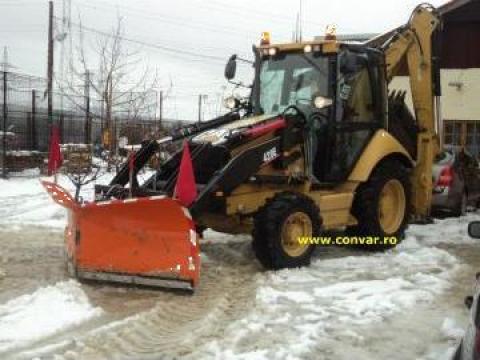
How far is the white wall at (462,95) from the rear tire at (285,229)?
1522 centimetres

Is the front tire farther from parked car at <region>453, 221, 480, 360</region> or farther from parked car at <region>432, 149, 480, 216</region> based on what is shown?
parked car at <region>453, 221, 480, 360</region>

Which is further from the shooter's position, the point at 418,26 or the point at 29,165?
the point at 29,165

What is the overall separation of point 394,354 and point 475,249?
5174 mm

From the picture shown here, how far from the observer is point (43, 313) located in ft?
19.7

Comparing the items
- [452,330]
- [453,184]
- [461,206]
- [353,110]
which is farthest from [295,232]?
[461,206]

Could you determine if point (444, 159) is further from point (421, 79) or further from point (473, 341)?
point (473, 341)

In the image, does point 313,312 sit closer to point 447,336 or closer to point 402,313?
point 402,313

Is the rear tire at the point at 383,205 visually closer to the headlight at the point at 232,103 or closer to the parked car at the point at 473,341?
the headlight at the point at 232,103

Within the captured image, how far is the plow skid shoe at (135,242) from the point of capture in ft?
22.7

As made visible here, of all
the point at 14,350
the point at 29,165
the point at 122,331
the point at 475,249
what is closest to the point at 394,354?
the point at 122,331

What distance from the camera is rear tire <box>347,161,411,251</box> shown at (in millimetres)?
9398

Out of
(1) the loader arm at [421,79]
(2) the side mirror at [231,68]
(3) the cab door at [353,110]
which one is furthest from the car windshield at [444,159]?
(2) the side mirror at [231,68]

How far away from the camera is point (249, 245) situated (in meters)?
9.81

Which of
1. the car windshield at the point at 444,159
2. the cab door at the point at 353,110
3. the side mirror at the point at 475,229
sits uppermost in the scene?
the cab door at the point at 353,110
